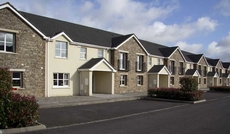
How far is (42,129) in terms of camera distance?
8633mm

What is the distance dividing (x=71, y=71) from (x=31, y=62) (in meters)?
4.34

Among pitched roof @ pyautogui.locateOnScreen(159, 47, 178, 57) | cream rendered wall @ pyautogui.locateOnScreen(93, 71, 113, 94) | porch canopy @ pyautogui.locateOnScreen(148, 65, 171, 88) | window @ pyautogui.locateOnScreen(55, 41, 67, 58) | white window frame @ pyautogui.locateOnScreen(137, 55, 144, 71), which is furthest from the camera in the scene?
pitched roof @ pyautogui.locateOnScreen(159, 47, 178, 57)

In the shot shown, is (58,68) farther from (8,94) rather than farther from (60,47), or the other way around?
(8,94)

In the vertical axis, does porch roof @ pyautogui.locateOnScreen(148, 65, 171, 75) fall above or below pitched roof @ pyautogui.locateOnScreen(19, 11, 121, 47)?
below

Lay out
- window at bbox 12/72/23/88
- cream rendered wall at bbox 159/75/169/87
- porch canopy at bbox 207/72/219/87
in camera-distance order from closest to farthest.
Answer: window at bbox 12/72/23/88 < cream rendered wall at bbox 159/75/169/87 < porch canopy at bbox 207/72/219/87

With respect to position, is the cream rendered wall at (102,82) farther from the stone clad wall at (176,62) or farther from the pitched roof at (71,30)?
the stone clad wall at (176,62)

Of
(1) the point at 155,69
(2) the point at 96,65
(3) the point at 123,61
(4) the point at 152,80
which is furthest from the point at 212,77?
(2) the point at 96,65

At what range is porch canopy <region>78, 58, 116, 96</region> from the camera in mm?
21953

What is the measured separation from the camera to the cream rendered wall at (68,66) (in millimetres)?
20375

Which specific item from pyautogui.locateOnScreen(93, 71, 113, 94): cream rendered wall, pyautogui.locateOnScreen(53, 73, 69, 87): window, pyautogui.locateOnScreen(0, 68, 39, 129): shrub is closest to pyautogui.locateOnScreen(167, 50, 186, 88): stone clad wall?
pyautogui.locateOnScreen(93, 71, 113, 94): cream rendered wall

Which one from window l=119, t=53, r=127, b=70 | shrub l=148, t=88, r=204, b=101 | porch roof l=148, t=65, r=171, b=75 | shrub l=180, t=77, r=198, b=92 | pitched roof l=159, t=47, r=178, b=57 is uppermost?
pitched roof l=159, t=47, r=178, b=57

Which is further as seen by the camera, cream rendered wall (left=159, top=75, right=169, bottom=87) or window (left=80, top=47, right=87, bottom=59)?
cream rendered wall (left=159, top=75, right=169, bottom=87)

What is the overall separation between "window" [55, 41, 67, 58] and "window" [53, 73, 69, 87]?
72.5 inches

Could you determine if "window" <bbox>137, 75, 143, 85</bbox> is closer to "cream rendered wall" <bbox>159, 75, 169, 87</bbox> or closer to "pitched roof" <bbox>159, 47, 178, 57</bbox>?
"cream rendered wall" <bbox>159, 75, 169, 87</bbox>
